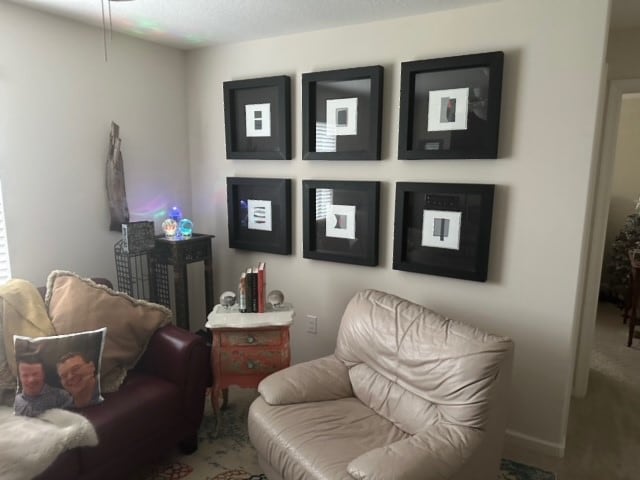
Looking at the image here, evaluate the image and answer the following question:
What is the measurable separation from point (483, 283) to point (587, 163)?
2.59 ft

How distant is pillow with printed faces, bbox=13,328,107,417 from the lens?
6.35 ft

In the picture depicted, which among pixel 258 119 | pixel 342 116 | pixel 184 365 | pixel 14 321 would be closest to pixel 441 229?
pixel 342 116

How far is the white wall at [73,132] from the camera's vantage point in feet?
7.96

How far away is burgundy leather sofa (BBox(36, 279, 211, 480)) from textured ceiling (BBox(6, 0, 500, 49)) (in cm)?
155

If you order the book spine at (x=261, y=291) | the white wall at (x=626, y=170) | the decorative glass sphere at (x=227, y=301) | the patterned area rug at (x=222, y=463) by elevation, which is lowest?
the patterned area rug at (x=222, y=463)

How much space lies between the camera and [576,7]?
2.04 m

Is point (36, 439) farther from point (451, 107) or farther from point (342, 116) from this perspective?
point (451, 107)

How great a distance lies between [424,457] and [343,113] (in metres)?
1.93

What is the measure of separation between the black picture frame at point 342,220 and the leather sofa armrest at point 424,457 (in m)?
1.17

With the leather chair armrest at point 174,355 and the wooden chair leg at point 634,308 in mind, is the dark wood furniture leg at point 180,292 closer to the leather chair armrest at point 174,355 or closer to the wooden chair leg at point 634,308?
the leather chair armrest at point 174,355

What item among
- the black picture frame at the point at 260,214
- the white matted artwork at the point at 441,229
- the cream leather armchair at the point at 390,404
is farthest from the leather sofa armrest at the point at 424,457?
the black picture frame at the point at 260,214

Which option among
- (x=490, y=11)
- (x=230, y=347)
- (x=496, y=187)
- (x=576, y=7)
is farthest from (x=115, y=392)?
(x=576, y=7)

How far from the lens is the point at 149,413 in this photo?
2100 mm

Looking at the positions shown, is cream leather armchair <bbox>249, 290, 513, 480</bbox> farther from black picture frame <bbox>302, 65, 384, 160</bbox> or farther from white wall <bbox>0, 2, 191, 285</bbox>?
white wall <bbox>0, 2, 191, 285</bbox>
